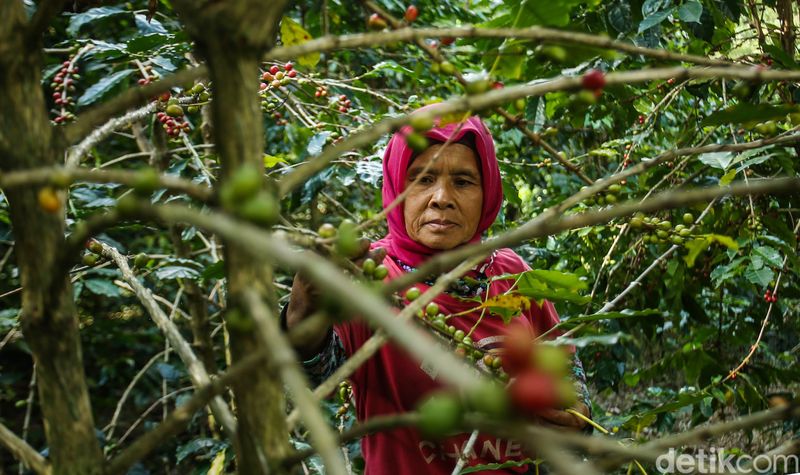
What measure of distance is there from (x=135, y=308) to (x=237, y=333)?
13.2 feet

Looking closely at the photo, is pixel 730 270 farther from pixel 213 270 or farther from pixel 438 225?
pixel 213 270

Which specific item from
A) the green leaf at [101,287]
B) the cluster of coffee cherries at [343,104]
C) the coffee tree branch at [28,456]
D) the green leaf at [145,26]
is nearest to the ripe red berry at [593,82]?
the coffee tree branch at [28,456]

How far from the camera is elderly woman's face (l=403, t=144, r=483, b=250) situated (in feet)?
6.39

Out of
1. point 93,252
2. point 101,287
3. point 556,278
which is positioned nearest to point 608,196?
point 556,278

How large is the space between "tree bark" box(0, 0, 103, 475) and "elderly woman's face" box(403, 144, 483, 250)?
1.33 m

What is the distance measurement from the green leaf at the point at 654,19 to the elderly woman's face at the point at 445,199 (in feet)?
1.80

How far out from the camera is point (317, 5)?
3.21 meters

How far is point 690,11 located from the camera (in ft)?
6.04

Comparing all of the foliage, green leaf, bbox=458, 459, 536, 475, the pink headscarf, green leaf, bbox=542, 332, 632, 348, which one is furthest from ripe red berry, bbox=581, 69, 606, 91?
the pink headscarf

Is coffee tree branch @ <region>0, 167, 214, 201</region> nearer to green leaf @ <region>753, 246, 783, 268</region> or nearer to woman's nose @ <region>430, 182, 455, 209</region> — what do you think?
woman's nose @ <region>430, 182, 455, 209</region>

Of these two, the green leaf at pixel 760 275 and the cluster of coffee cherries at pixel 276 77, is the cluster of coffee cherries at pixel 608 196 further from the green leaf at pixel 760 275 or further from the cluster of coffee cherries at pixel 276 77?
the cluster of coffee cherries at pixel 276 77

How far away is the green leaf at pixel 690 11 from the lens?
5.99ft

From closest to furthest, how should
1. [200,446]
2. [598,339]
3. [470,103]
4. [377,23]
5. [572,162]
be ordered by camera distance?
[470,103], [598,339], [377,23], [200,446], [572,162]

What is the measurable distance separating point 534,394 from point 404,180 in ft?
5.22
